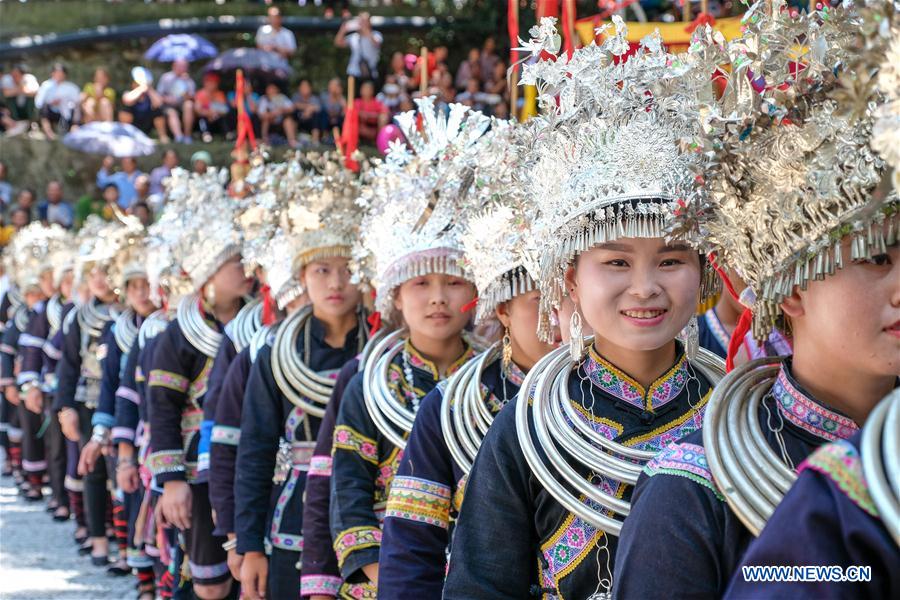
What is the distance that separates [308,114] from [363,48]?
162 cm

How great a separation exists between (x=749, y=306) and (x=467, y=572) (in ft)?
2.82

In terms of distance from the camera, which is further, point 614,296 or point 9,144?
point 9,144

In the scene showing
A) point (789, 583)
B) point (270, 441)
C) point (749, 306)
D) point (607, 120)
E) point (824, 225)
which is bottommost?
point (270, 441)

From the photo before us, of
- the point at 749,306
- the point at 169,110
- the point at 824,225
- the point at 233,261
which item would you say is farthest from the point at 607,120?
the point at 169,110

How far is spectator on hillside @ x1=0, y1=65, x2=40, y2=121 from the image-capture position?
72.7ft

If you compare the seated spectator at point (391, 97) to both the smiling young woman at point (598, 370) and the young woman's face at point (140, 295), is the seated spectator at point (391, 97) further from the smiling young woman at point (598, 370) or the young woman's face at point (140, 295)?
the smiling young woman at point (598, 370)

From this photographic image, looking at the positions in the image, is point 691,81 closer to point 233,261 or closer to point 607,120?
point 607,120

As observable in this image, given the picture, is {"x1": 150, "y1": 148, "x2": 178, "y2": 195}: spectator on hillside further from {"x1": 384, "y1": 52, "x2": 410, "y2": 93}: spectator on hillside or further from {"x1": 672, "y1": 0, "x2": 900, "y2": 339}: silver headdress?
{"x1": 672, "y1": 0, "x2": 900, "y2": 339}: silver headdress

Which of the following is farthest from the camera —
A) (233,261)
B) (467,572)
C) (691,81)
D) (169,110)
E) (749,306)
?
(169,110)

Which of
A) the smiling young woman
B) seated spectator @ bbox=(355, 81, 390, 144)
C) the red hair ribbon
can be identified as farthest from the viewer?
seated spectator @ bbox=(355, 81, 390, 144)

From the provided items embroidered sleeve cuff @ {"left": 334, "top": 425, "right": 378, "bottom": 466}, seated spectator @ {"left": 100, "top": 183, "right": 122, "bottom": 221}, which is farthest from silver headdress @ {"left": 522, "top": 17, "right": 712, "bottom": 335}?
seated spectator @ {"left": 100, "top": 183, "right": 122, "bottom": 221}

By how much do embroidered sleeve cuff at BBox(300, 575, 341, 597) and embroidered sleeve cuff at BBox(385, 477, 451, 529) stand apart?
3.06 ft

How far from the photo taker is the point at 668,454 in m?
2.03

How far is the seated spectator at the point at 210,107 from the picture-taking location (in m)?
21.3
